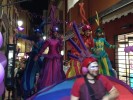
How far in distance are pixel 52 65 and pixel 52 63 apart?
6cm

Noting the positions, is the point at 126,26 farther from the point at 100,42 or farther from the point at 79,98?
the point at 79,98

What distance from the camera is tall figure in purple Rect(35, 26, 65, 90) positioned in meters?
8.17

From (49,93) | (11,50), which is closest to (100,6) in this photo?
(11,50)

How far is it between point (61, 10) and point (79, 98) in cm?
2305

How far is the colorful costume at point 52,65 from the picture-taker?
8.17 metres

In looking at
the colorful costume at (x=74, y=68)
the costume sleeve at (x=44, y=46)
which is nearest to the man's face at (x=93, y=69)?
the colorful costume at (x=74, y=68)

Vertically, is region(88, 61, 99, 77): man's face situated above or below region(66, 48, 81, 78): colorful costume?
above

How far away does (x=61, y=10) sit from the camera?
27.0m

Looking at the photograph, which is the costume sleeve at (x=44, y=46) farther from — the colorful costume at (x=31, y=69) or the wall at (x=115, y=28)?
the wall at (x=115, y=28)

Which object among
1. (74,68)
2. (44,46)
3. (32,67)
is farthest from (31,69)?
(74,68)

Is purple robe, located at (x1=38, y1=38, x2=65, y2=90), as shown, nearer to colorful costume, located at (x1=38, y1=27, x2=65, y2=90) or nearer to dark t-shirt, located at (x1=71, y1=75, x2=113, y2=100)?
colorful costume, located at (x1=38, y1=27, x2=65, y2=90)

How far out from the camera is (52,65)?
27.3ft

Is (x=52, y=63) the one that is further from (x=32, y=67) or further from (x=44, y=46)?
(x=32, y=67)

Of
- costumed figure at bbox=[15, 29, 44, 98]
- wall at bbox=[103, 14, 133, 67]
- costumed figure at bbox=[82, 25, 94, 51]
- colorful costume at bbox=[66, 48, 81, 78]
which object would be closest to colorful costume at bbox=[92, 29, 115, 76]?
costumed figure at bbox=[82, 25, 94, 51]
